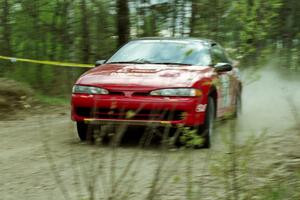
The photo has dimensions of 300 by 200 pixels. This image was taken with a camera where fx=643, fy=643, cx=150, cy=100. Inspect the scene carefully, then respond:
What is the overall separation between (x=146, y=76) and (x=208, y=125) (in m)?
1.09

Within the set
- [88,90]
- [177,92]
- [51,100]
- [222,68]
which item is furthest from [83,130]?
[51,100]

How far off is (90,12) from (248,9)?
4.20 m

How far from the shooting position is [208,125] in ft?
29.0

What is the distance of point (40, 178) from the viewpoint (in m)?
6.82

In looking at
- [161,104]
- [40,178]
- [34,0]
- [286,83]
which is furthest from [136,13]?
[40,178]

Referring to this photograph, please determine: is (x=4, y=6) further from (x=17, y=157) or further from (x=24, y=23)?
(x=17, y=157)

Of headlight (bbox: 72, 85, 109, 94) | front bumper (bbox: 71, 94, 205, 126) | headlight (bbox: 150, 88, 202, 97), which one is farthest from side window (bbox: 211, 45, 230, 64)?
headlight (bbox: 72, 85, 109, 94)

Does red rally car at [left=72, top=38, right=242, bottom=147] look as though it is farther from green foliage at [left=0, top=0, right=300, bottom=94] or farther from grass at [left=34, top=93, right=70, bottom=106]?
green foliage at [left=0, top=0, right=300, bottom=94]

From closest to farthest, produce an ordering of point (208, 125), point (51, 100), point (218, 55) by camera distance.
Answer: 1. point (208, 125)
2. point (218, 55)
3. point (51, 100)

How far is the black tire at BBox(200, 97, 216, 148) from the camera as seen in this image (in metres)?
8.68

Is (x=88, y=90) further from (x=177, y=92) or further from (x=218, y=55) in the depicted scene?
(x=218, y=55)

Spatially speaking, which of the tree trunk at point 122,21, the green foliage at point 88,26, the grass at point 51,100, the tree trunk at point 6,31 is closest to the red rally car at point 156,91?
the grass at point 51,100

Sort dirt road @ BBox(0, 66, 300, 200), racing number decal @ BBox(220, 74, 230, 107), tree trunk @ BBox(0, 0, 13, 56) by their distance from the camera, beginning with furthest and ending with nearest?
tree trunk @ BBox(0, 0, 13, 56) < racing number decal @ BBox(220, 74, 230, 107) < dirt road @ BBox(0, 66, 300, 200)

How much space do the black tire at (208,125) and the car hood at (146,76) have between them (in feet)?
1.48
